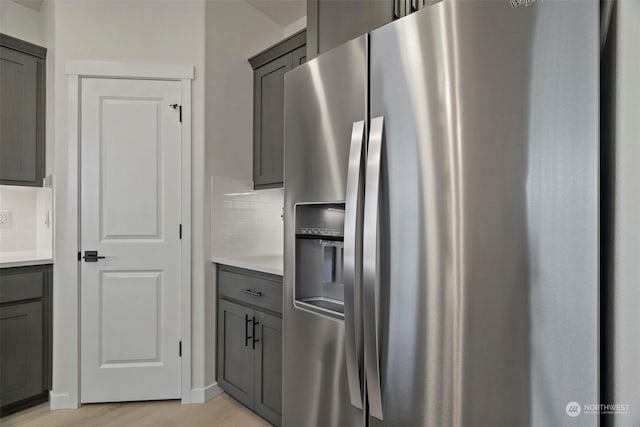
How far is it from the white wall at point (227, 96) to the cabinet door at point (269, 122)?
0.08 m

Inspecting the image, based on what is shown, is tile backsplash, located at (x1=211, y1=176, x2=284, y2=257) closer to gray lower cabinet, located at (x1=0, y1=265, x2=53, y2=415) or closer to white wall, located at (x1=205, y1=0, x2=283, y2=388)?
white wall, located at (x1=205, y1=0, x2=283, y2=388)

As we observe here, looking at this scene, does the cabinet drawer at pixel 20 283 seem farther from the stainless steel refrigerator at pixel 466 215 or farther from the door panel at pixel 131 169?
the stainless steel refrigerator at pixel 466 215

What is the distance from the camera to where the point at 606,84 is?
2.87 ft

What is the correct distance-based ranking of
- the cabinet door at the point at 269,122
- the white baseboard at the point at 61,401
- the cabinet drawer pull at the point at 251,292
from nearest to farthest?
the cabinet drawer pull at the point at 251,292 < the white baseboard at the point at 61,401 < the cabinet door at the point at 269,122

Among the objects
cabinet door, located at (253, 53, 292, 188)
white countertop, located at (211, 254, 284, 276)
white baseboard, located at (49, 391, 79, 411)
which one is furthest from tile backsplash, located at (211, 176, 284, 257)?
white baseboard, located at (49, 391, 79, 411)

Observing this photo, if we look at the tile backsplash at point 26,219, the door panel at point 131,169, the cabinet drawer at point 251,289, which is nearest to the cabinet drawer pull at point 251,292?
the cabinet drawer at point 251,289

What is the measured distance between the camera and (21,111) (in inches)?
107

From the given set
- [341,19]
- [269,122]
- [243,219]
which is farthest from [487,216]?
[243,219]

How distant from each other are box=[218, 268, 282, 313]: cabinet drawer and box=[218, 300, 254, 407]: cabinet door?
0.07 metres

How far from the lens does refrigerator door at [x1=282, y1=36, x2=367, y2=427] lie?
1268 mm

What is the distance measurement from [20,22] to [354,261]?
325 cm

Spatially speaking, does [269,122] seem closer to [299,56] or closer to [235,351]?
[299,56]

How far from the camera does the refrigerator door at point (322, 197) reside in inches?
49.9

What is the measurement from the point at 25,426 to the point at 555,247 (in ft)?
9.40
